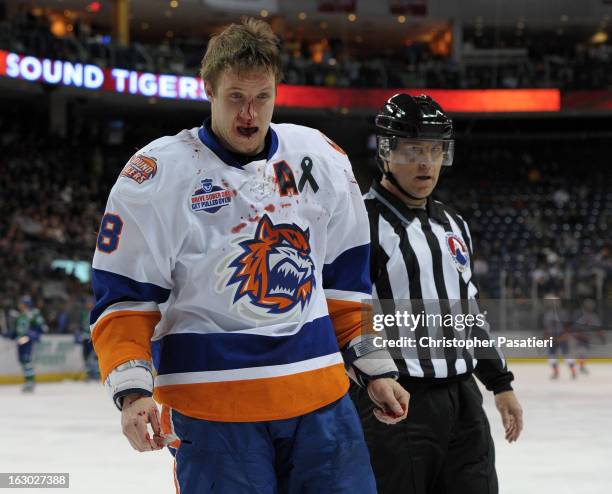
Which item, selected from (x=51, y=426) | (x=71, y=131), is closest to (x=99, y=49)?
(x=71, y=131)

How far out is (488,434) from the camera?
310 cm

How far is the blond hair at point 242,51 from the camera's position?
2115 millimetres

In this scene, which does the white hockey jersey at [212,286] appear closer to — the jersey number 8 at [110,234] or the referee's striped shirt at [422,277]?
the jersey number 8 at [110,234]

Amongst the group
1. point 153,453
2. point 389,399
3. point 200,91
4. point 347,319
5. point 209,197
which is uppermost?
point 200,91

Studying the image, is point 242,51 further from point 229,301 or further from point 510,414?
point 510,414

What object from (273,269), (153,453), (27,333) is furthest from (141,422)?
(27,333)

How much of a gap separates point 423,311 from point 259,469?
108 cm

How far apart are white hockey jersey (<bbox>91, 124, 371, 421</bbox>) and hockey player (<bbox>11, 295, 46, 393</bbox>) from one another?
10.4 m

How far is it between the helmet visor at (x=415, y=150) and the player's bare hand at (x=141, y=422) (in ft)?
4.88

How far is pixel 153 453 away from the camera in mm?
6816

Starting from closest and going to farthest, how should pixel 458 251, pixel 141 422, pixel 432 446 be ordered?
1. pixel 141 422
2. pixel 432 446
3. pixel 458 251

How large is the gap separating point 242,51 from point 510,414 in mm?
1607

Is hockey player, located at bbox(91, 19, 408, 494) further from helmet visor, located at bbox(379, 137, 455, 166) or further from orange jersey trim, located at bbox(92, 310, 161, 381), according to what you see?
helmet visor, located at bbox(379, 137, 455, 166)

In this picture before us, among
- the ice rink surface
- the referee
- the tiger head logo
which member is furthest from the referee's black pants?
the ice rink surface
